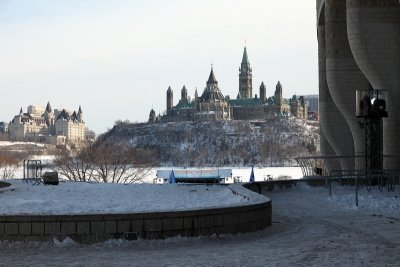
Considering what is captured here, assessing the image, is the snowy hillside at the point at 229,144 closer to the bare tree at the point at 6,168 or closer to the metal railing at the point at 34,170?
the bare tree at the point at 6,168

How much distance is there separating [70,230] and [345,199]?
33.4ft

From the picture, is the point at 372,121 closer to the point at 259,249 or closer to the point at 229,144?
the point at 259,249

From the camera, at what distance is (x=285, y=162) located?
500 ft

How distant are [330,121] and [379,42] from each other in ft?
38.7

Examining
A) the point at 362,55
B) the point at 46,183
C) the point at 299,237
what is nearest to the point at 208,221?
the point at 299,237

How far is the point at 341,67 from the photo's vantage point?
36.8 m

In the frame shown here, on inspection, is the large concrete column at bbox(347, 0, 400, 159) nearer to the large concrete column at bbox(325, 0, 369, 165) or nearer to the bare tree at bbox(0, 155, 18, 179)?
the large concrete column at bbox(325, 0, 369, 165)

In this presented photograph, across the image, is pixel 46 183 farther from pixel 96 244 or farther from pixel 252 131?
pixel 252 131

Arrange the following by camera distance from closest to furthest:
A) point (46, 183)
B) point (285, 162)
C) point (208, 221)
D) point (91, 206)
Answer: point (208, 221) → point (91, 206) → point (46, 183) → point (285, 162)

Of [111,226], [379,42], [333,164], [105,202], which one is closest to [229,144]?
[333,164]

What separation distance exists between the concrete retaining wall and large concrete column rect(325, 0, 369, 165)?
25246mm

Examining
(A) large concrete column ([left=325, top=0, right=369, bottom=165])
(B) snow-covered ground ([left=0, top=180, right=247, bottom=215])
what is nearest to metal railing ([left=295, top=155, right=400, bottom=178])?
(A) large concrete column ([left=325, top=0, right=369, bottom=165])

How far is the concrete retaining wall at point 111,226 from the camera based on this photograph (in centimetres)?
1162

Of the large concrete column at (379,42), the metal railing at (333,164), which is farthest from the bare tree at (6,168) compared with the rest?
the large concrete column at (379,42)
